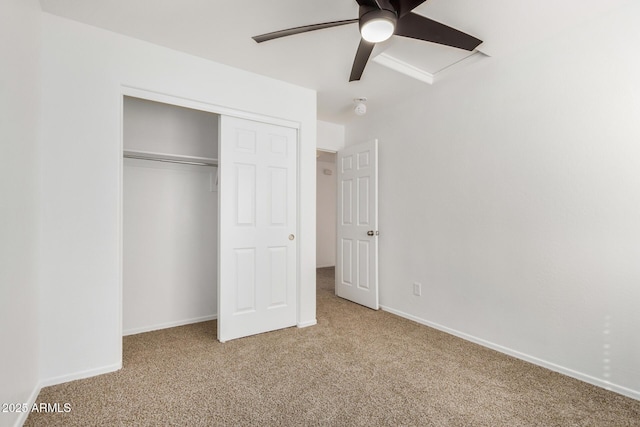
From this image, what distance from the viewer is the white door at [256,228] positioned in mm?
2791

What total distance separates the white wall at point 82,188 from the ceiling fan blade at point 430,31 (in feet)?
6.29

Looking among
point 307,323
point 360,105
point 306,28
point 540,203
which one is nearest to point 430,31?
point 306,28

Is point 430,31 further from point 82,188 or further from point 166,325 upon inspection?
point 166,325

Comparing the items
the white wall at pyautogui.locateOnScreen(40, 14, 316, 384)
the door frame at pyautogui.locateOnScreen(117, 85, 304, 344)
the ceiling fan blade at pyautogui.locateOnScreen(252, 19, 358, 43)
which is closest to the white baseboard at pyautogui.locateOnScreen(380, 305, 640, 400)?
the door frame at pyautogui.locateOnScreen(117, 85, 304, 344)

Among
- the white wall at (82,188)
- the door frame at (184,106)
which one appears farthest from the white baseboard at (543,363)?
the white wall at (82,188)

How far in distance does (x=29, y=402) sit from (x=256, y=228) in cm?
186

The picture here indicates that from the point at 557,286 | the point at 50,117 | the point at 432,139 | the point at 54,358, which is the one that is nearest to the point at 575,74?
the point at 432,139

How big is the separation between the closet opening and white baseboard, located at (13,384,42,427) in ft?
3.12

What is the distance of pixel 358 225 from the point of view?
3.98 meters

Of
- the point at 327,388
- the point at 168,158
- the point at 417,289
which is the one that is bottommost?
the point at 327,388

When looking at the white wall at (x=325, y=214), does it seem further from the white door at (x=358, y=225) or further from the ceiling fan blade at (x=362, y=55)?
the ceiling fan blade at (x=362, y=55)

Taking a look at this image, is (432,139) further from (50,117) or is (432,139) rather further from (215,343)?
(50,117)

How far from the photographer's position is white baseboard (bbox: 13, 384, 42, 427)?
1.59m

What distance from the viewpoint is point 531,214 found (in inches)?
95.2
